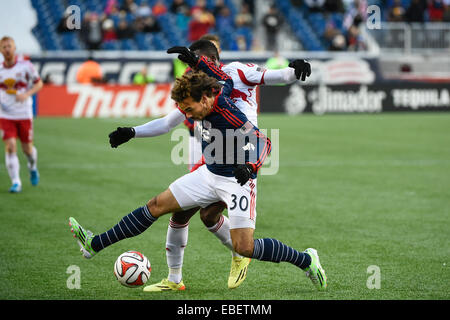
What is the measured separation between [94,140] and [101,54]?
348 inches

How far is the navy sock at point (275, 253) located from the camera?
5793mm

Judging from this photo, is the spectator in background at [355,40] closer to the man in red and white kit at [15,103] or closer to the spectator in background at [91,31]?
the spectator in background at [91,31]

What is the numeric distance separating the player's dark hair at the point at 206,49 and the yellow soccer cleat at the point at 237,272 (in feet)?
6.35

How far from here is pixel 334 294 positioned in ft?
19.5

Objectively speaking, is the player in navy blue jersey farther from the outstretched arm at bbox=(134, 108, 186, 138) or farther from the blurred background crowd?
the blurred background crowd

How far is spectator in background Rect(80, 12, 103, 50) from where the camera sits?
26.5 meters

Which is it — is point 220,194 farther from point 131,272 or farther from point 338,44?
point 338,44

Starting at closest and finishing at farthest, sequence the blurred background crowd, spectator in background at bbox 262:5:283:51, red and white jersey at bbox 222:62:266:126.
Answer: red and white jersey at bbox 222:62:266:126, the blurred background crowd, spectator in background at bbox 262:5:283:51

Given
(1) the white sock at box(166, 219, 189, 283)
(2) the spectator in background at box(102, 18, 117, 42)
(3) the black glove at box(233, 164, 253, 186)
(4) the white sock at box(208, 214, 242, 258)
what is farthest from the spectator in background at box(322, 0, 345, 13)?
(3) the black glove at box(233, 164, 253, 186)

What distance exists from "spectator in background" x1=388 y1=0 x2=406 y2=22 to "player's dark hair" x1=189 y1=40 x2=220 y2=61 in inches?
939

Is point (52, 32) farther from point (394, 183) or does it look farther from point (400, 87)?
point (394, 183)

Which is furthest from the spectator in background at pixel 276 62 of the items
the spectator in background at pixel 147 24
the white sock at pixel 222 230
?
the white sock at pixel 222 230

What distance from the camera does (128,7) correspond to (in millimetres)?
28594

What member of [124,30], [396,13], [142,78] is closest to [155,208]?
[142,78]
